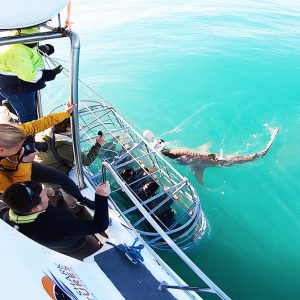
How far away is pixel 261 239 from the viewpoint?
6.09 meters

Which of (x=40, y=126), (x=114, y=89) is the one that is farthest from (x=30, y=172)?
(x=114, y=89)

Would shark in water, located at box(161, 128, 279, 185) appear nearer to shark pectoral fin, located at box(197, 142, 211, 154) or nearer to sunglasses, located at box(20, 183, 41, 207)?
shark pectoral fin, located at box(197, 142, 211, 154)

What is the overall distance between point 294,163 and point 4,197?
22.4 feet

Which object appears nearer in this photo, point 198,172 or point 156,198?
point 156,198

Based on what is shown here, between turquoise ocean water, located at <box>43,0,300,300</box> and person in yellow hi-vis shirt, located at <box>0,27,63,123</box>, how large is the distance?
3.36 metres

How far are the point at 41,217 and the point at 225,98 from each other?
26.7 ft

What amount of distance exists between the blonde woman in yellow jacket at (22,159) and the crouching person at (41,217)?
526 mm

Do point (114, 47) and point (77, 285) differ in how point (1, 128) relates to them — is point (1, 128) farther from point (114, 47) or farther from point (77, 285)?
point (114, 47)

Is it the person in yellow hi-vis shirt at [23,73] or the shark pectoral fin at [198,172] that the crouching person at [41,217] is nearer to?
the person in yellow hi-vis shirt at [23,73]

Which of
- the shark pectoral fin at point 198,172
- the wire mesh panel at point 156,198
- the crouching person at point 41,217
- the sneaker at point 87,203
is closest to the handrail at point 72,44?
the sneaker at point 87,203

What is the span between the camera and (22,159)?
316cm

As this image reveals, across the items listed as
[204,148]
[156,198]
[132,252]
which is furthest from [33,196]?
[204,148]

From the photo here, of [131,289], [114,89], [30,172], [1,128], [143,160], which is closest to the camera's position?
[1,128]

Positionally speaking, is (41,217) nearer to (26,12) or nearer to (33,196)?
(33,196)
